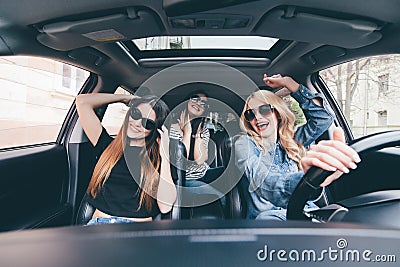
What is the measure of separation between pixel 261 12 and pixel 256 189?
0.91 m

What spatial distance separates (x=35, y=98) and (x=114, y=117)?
43cm

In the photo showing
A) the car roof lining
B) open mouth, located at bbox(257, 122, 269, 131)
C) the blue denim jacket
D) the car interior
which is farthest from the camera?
open mouth, located at bbox(257, 122, 269, 131)

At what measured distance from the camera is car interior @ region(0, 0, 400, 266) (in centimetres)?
57

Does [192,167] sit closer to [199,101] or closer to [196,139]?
[196,139]

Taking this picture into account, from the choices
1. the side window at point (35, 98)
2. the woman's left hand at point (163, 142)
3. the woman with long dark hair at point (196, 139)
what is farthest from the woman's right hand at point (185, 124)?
the side window at point (35, 98)

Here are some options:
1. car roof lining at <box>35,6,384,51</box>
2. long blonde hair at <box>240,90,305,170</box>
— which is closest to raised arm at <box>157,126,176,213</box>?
long blonde hair at <box>240,90,305,170</box>

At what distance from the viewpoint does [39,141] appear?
2139 mm

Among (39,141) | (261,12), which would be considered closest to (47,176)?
(39,141)

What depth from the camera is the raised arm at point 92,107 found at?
201cm

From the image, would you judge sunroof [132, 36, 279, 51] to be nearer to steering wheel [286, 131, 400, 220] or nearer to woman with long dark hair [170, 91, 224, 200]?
woman with long dark hair [170, 91, 224, 200]

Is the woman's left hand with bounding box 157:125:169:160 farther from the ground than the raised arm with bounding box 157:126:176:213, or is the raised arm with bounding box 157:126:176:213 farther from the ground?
the woman's left hand with bounding box 157:125:169:160

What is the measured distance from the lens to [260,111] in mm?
1872

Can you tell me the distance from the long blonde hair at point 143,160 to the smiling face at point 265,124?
0.47 metres

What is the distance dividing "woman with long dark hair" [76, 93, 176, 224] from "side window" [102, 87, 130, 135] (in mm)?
53
